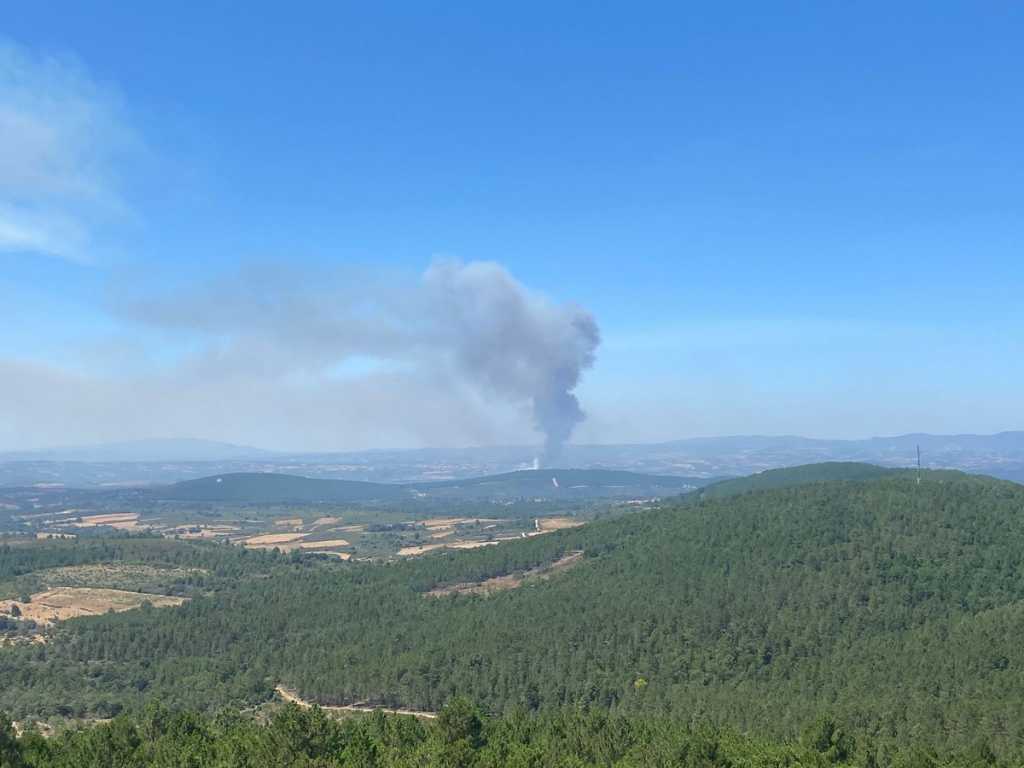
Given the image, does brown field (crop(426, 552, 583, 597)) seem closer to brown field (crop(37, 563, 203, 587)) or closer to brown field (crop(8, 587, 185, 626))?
brown field (crop(8, 587, 185, 626))

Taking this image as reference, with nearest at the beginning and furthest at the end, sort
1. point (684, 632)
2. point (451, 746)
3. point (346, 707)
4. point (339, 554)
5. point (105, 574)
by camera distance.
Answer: point (451, 746), point (346, 707), point (684, 632), point (105, 574), point (339, 554)

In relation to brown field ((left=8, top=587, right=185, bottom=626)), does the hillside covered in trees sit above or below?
above

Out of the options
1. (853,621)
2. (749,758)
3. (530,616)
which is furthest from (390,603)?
(749,758)

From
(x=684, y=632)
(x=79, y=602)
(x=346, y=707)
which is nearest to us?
(x=346, y=707)

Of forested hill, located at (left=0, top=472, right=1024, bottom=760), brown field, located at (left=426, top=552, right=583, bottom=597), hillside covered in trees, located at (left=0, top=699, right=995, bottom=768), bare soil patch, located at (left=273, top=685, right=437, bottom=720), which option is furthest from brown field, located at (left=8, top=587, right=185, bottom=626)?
hillside covered in trees, located at (left=0, top=699, right=995, bottom=768)

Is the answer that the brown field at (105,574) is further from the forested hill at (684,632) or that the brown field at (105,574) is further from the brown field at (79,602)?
the forested hill at (684,632)

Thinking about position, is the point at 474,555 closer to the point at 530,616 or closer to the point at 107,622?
the point at 530,616

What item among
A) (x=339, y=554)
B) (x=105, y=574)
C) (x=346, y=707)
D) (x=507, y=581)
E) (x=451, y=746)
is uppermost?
(x=451, y=746)

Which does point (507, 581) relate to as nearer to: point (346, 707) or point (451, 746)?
point (346, 707)

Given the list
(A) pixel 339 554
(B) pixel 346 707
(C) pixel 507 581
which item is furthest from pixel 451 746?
(A) pixel 339 554
